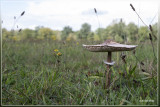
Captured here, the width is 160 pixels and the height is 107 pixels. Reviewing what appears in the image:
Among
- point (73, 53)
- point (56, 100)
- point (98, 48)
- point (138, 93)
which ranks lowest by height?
point (56, 100)

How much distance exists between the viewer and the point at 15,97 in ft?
6.43

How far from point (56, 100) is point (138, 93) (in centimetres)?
128

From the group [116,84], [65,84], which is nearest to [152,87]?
[116,84]

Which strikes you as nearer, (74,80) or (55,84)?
(55,84)

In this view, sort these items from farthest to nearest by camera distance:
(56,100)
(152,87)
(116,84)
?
(116,84) < (152,87) < (56,100)

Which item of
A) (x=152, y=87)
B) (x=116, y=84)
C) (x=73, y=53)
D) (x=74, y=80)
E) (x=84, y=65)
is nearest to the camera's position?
(x=152, y=87)

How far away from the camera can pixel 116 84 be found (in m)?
2.38

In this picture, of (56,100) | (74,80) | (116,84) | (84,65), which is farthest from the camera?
(84,65)

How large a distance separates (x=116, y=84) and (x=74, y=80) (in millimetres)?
911

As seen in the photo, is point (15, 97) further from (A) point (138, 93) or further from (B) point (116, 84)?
(A) point (138, 93)

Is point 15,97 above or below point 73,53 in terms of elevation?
below

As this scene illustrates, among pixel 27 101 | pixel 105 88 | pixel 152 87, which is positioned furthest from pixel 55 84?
pixel 152 87

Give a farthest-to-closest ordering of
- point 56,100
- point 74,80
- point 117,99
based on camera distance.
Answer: point 74,80, point 56,100, point 117,99

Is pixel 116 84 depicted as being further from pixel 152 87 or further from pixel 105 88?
pixel 152 87
